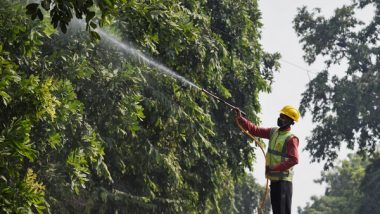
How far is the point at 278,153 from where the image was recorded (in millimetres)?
10055

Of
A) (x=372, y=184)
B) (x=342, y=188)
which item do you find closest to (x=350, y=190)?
(x=342, y=188)

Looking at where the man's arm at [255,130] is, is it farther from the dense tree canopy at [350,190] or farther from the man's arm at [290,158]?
the dense tree canopy at [350,190]

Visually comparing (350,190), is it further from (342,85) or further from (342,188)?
(342,85)

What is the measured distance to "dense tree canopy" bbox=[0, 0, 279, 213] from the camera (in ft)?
45.7

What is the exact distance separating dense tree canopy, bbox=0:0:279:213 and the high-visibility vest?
8.36 ft

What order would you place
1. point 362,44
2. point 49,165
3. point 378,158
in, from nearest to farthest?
1. point 49,165
2. point 362,44
3. point 378,158

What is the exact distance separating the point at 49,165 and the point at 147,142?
4.51 meters

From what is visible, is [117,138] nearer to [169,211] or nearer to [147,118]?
[147,118]

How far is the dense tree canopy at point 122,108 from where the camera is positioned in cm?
1394

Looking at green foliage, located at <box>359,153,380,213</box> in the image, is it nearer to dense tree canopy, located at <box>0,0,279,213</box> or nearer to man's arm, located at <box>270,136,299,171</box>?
dense tree canopy, located at <box>0,0,279,213</box>

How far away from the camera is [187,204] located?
2612 centimetres

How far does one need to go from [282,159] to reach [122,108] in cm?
946

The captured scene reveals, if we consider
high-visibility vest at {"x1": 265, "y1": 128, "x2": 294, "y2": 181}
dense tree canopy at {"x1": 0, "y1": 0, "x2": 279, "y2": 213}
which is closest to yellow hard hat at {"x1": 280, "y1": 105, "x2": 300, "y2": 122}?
high-visibility vest at {"x1": 265, "y1": 128, "x2": 294, "y2": 181}

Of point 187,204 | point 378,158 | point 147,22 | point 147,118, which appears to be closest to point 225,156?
point 187,204
